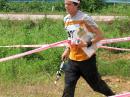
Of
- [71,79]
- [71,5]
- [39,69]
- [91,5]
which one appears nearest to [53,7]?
[91,5]

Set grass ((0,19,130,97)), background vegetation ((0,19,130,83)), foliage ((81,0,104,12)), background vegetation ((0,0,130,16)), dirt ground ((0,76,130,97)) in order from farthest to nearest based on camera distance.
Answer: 1. background vegetation ((0,0,130,16))
2. foliage ((81,0,104,12))
3. background vegetation ((0,19,130,83))
4. grass ((0,19,130,97))
5. dirt ground ((0,76,130,97))

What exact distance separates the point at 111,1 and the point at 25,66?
696 inches

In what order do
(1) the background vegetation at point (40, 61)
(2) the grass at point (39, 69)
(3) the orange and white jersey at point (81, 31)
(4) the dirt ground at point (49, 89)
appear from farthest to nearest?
(1) the background vegetation at point (40, 61) → (2) the grass at point (39, 69) → (4) the dirt ground at point (49, 89) → (3) the orange and white jersey at point (81, 31)

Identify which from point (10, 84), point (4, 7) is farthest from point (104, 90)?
point (4, 7)

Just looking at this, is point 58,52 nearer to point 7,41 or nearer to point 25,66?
point 25,66

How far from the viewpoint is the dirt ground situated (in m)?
8.91

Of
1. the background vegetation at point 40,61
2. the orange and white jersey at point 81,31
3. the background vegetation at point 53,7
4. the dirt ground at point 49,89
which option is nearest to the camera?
the orange and white jersey at point 81,31

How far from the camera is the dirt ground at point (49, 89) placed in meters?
8.91

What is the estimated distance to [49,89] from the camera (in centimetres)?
925

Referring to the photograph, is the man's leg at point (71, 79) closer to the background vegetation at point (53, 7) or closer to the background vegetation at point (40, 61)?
the background vegetation at point (40, 61)

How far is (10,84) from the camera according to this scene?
31.4ft

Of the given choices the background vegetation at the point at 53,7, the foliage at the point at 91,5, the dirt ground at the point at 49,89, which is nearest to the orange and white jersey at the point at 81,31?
the dirt ground at the point at 49,89

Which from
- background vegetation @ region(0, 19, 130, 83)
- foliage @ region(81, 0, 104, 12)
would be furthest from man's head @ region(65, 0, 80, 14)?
foliage @ region(81, 0, 104, 12)

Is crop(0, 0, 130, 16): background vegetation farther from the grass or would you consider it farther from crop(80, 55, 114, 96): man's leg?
crop(80, 55, 114, 96): man's leg
